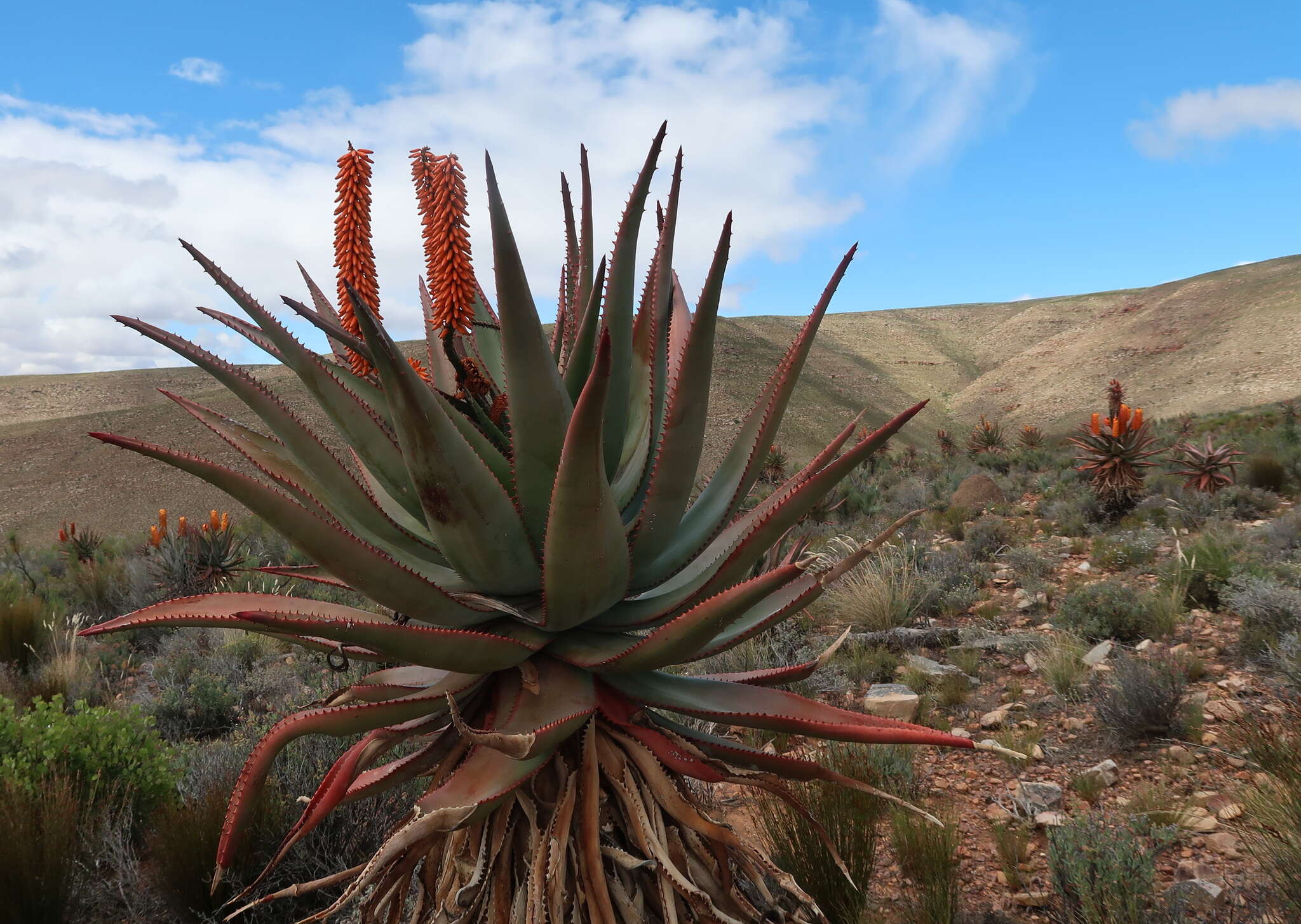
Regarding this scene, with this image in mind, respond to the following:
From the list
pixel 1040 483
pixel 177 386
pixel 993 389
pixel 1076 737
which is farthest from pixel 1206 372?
pixel 177 386

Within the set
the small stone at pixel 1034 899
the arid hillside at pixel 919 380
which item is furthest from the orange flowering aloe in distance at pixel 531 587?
the arid hillside at pixel 919 380

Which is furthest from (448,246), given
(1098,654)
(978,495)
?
(978,495)

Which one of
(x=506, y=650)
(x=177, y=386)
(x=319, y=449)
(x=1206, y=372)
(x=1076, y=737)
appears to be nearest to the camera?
(x=506, y=650)

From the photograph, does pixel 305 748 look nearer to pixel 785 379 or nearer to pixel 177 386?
pixel 785 379

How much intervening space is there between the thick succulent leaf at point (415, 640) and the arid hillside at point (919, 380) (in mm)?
30295

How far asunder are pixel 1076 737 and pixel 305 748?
502cm

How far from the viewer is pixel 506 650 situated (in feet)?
4.66

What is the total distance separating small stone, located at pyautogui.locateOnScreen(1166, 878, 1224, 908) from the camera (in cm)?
304

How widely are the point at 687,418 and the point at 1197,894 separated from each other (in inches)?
130

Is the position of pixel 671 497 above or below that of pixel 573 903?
above

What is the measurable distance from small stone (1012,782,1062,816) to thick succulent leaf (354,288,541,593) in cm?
386

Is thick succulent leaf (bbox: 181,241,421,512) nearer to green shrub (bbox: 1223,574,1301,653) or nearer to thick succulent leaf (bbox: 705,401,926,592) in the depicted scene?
thick succulent leaf (bbox: 705,401,926,592)

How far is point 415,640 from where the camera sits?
4.17 ft

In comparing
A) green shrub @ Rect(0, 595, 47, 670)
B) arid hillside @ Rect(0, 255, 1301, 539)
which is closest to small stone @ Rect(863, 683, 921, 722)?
green shrub @ Rect(0, 595, 47, 670)
